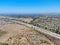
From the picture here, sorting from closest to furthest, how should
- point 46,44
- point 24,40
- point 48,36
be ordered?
1. point 46,44
2. point 24,40
3. point 48,36

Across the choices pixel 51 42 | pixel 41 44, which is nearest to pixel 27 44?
pixel 41 44

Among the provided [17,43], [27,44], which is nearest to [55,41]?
[27,44]

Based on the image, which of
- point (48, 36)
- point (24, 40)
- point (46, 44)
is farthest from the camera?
point (48, 36)

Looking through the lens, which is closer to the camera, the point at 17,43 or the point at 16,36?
the point at 17,43

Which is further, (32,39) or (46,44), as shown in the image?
(32,39)

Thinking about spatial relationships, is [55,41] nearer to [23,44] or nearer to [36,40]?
[36,40]

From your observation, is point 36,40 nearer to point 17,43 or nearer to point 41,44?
point 41,44

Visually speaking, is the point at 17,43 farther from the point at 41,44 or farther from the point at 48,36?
the point at 48,36
